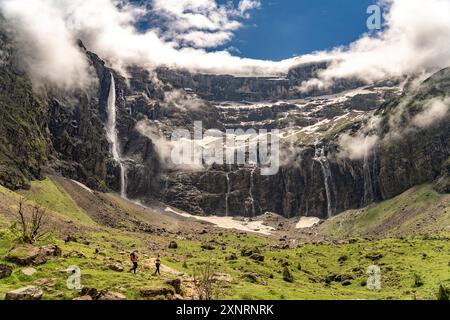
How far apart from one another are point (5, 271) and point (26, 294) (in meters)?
9.42

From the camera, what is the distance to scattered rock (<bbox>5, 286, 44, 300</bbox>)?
37562 millimetres

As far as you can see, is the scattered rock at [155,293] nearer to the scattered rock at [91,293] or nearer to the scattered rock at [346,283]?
the scattered rock at [91,293]

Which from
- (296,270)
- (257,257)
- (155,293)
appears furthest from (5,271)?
(257,257)

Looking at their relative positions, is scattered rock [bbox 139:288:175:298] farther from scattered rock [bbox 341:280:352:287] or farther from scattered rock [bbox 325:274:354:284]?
scattered rock [bbox 325:274:354:284]

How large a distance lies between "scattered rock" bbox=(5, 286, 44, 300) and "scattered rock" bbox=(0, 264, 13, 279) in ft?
25.1

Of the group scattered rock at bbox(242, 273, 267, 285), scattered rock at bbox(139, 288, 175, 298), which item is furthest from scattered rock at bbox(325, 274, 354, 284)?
scattered rock at bbox(139, 288, 175, 298)

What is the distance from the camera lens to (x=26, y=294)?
38344 millimetres

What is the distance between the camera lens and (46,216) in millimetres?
156125

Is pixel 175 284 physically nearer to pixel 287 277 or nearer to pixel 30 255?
pixel 30 255

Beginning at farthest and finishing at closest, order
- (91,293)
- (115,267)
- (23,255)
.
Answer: (115,267), (23,255), (91,293)

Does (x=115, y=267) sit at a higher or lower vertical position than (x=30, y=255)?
lower

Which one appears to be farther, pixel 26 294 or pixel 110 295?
pixel 110 295

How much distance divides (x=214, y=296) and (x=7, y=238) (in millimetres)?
29193
